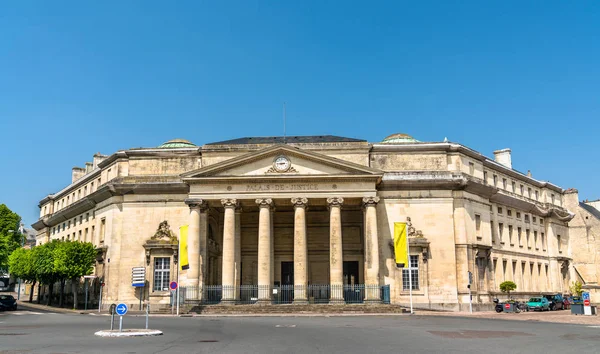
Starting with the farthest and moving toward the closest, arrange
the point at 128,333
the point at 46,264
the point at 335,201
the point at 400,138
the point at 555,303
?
the point at 400,138
the point at 46,264
the point at 555,303
the point at 335,201
the point at 128,333

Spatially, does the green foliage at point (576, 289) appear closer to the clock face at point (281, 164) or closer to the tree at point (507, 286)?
the tree at point (507, 286)

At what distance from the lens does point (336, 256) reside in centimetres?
4519

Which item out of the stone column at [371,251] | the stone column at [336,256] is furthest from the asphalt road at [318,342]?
the stone column at [371,251]

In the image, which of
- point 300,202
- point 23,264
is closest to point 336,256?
point 300,202

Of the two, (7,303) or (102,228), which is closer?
(7,303)

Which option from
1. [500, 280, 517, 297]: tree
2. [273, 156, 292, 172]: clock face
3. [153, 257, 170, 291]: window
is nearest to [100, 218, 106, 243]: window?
[153, 257, 170, 291]: window

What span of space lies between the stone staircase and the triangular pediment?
10696mm

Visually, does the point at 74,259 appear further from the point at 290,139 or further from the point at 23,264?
the point at 290,139

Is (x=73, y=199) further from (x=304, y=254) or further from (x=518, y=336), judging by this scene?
(x=518, y=336)

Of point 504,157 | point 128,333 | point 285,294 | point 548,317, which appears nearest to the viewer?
point 128,333

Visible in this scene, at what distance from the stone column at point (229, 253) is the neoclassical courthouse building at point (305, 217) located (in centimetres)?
8

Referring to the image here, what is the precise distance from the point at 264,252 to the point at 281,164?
744cm

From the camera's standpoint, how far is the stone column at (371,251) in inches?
1745

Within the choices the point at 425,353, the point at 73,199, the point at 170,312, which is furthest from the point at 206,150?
the point at 425,353
